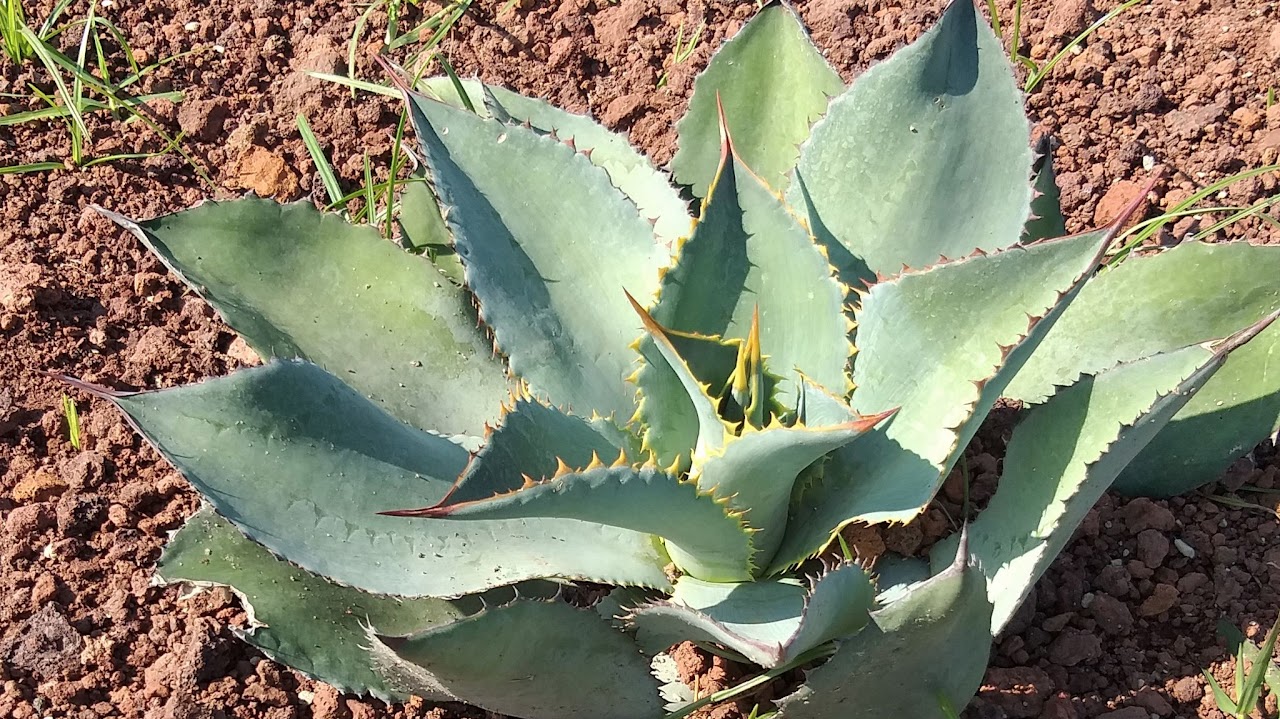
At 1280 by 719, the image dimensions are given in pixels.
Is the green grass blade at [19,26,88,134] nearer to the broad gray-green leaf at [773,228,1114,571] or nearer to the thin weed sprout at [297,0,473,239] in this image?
the thin weed sprout at [297,0,473,239]

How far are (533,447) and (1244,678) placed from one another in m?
0.95

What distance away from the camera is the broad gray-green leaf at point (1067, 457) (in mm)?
1196

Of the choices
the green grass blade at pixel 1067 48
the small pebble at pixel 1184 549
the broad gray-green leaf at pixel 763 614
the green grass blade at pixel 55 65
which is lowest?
the small pebble at pixel 1184 549

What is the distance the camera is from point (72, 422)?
5.83 feet

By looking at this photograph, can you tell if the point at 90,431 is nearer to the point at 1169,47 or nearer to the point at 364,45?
the point at 364,45

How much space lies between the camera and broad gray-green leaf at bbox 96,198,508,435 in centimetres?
148

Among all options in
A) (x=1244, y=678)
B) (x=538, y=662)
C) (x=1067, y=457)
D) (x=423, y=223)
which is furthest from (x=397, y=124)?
(x=1244, y=678)

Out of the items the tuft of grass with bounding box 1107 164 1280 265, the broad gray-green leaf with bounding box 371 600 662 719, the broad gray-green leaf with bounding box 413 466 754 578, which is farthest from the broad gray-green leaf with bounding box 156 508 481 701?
the tuft of grass with bounding box 1107 164 1280 265

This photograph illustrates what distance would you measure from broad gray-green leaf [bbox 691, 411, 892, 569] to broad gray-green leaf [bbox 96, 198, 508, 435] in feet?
1.27

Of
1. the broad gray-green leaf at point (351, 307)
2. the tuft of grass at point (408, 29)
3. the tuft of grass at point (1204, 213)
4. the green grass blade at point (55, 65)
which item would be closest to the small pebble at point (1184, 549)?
the tuft of grass at point (1204, 213)

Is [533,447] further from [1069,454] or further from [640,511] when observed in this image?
[1069,454]

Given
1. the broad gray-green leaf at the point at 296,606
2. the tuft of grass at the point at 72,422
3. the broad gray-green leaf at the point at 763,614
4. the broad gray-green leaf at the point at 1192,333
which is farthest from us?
the tuft of grass at the point at 72,422

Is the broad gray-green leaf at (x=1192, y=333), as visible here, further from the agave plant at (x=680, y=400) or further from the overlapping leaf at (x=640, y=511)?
the overlapping leaf at (x=640, y=511)

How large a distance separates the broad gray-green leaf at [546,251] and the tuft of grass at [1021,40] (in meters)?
0.94
